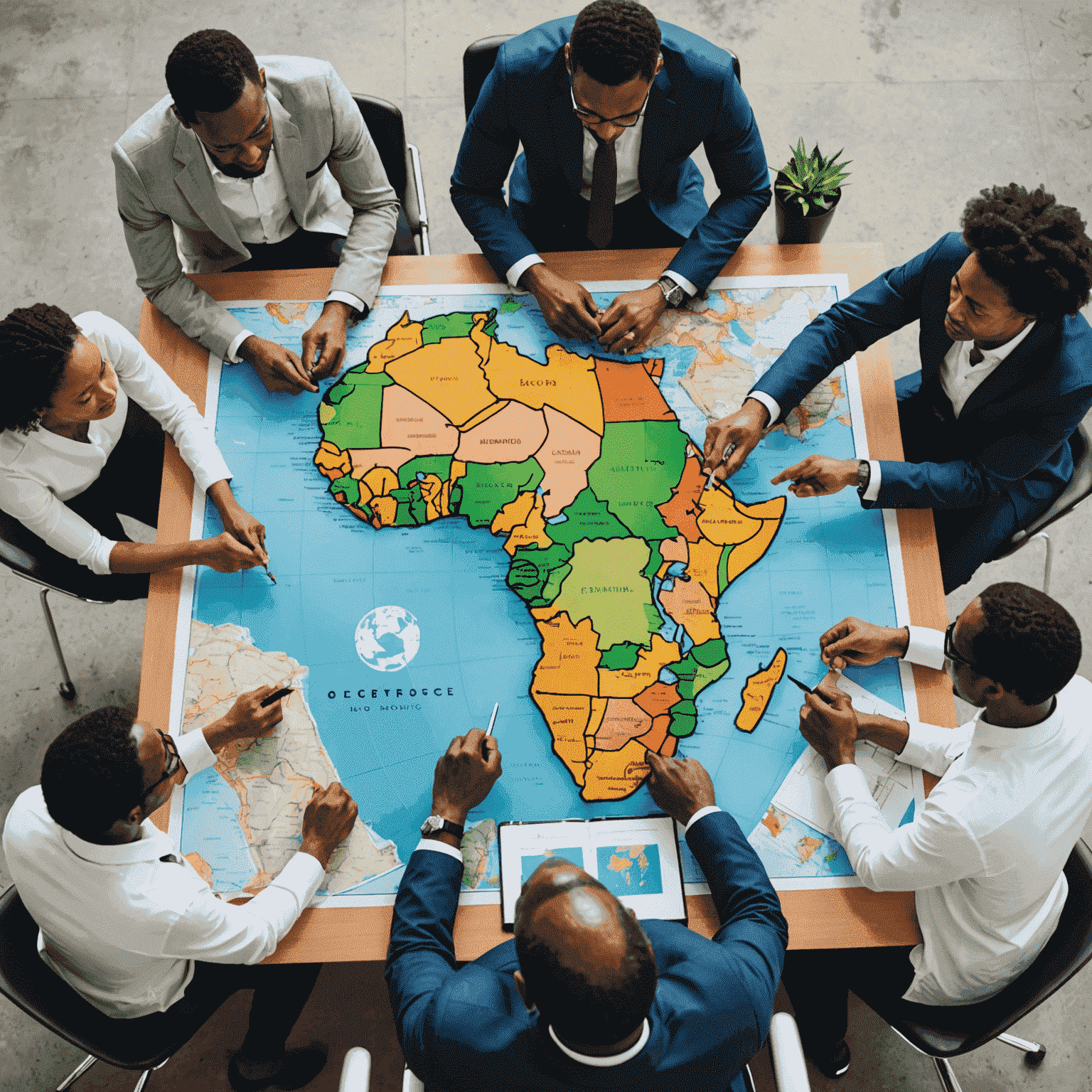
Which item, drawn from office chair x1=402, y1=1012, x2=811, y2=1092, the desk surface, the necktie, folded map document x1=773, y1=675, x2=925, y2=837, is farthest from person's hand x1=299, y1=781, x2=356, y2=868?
the necktie

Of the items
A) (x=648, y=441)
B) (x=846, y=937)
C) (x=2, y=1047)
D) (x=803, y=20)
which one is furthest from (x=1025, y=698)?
(x=803, y=20)

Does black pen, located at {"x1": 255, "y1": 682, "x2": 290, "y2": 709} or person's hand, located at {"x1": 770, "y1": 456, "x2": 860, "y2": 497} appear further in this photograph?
person's hand, located at {"x1": 770, "y1": 456, "x2": 860, "y2": 497}

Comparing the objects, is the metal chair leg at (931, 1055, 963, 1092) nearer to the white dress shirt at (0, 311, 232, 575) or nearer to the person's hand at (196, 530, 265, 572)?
the person's hand at (196, 530, 265, 572)

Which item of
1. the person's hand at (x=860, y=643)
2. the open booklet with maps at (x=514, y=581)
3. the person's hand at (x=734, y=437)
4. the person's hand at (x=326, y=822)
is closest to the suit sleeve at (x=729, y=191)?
the open booklet with maps at (x=514, y=581)

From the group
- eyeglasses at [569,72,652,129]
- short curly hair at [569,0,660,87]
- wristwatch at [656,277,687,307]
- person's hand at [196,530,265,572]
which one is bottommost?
person's hand at [196,530,265,572]

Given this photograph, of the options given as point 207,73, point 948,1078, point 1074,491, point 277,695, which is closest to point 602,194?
point 207,73
